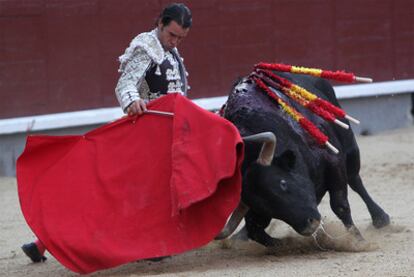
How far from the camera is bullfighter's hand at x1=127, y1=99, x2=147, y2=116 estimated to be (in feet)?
14.8

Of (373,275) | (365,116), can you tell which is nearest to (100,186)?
(373,275)

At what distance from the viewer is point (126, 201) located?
447 cm

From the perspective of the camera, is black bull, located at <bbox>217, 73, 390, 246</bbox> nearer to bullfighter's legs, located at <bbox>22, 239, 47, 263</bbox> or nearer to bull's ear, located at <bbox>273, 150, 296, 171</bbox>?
bull's ear, located at <bbox>273, 150, 296, 171</bbox>

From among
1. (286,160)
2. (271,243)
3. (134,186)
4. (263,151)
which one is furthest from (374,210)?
(134,186)

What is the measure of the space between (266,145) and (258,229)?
0.52 meters

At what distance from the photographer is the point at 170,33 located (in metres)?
4.57

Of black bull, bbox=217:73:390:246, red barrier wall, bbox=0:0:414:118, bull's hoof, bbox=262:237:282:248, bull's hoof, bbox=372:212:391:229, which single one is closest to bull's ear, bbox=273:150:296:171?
black bull, bbox=217:73:390:246

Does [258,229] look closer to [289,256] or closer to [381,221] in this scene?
[289,256]

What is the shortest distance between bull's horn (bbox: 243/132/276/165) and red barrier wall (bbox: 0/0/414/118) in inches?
132

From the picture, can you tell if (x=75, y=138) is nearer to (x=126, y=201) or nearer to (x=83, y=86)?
(x=126, y=201)

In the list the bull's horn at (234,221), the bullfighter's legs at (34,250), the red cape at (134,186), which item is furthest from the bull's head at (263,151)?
the bullfighter's legs at (34,250)

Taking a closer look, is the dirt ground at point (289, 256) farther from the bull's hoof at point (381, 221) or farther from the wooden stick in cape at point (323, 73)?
the wooden stick in cape at point (323, 73)

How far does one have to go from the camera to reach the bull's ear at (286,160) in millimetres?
4484

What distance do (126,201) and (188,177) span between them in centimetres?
35
